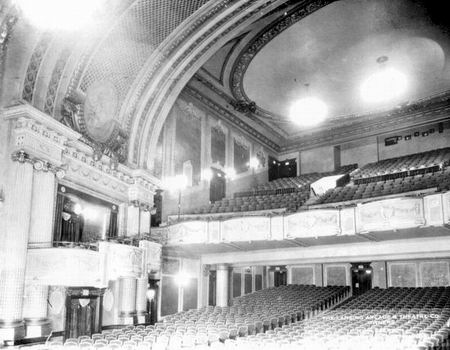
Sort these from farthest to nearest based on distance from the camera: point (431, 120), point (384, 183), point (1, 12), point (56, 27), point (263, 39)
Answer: point (431, 120), point (384, 183), point (263, 39), point (56, 27), point (1, 12)

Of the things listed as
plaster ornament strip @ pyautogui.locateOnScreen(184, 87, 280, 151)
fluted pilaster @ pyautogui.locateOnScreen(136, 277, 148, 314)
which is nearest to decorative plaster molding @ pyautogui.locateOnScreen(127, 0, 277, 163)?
plaster ornament strip @ pyautogui.locateOnScreen(184, 87, 280, 151)

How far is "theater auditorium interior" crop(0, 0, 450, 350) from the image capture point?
8.62 m

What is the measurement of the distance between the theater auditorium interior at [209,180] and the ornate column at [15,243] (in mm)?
26

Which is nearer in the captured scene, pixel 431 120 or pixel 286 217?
pixel 286 217

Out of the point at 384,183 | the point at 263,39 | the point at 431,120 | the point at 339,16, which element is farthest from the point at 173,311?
the point at 431,120

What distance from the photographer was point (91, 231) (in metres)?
10.8

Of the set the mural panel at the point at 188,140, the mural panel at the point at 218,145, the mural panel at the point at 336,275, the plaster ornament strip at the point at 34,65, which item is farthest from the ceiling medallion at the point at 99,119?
the mural panel at the point at 336,275

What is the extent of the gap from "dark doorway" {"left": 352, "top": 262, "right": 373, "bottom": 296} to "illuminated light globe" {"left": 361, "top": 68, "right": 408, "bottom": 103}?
5.66 metres

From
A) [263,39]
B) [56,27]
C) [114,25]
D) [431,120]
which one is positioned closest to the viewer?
[56,27]

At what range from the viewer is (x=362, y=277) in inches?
607

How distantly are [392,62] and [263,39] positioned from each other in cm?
419

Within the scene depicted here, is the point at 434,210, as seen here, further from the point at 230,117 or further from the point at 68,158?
the point at 230,117

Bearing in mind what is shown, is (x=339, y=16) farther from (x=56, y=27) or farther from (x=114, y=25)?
(x=56, y=27)

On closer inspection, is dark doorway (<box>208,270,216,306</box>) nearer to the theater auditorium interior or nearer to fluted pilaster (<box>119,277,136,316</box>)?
the theater auditorium interior
